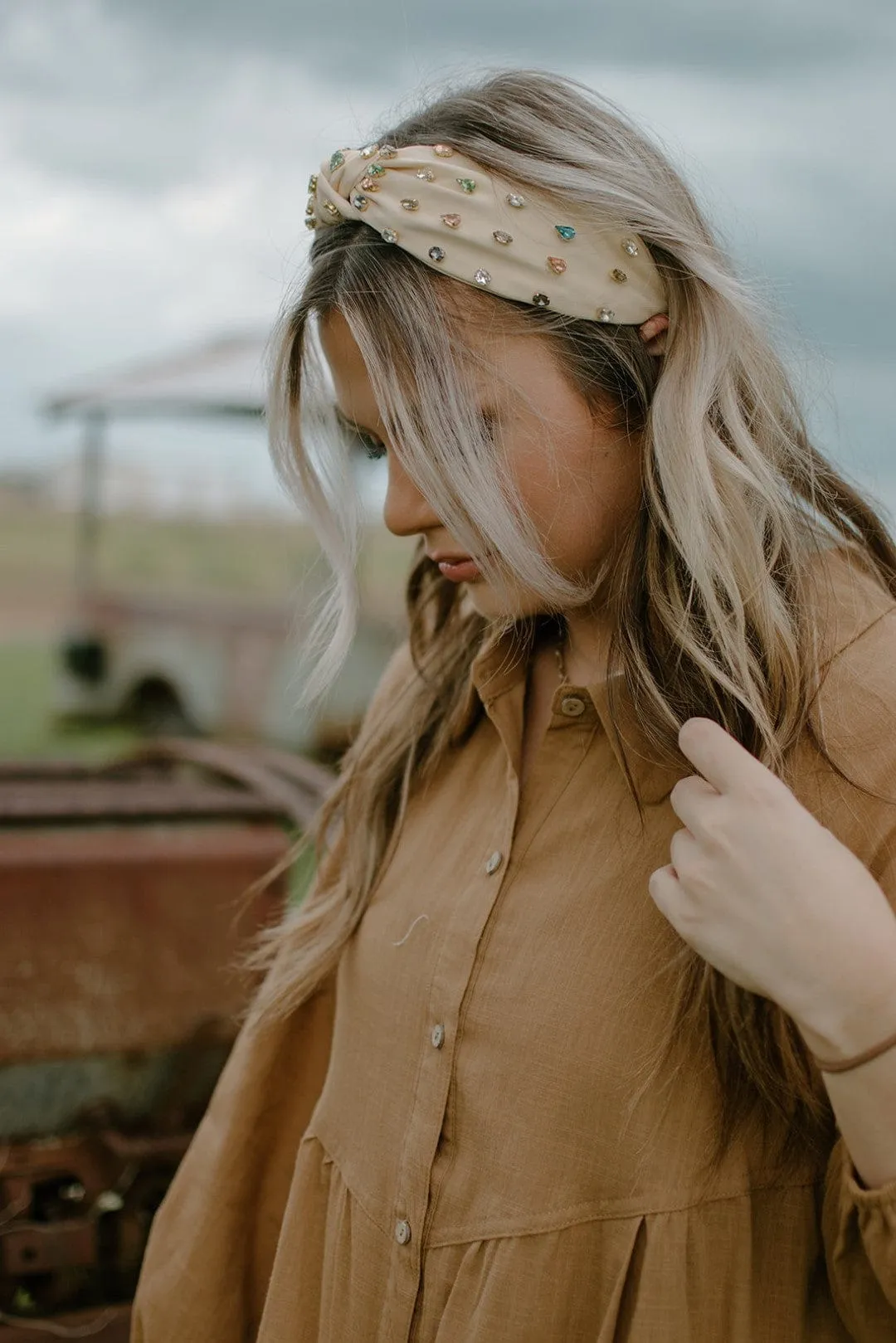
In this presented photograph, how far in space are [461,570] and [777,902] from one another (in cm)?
58

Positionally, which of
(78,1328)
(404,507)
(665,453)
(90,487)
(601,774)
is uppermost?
(665,453)

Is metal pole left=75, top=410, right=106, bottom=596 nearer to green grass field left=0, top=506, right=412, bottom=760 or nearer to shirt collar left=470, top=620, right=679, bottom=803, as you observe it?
green grass field left=0, top=506, right=412, bottom=760

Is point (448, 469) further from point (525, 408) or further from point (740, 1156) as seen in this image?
point (740, 1156)

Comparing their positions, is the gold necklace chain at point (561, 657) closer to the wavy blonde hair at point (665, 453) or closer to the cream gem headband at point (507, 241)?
the wavy blonde hair at point (665, 453)

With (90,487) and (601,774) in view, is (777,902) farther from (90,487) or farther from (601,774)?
(90,487)

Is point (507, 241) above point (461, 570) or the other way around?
above

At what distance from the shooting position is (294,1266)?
166 centimetres

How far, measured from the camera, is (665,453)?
139 cm

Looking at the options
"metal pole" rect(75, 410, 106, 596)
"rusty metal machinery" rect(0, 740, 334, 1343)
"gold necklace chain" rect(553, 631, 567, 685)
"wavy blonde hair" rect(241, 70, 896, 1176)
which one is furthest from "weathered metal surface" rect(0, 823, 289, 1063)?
"metal pole" rect(75, 410, 106, 596)

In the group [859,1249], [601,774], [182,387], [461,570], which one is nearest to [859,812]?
[601,774]

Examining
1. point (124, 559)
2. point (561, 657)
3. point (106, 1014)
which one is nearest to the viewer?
point (561, 657)

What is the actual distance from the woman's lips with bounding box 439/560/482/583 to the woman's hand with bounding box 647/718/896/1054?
14.9 inches

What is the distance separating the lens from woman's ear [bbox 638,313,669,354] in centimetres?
146

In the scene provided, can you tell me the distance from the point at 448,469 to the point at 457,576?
0.58ft
